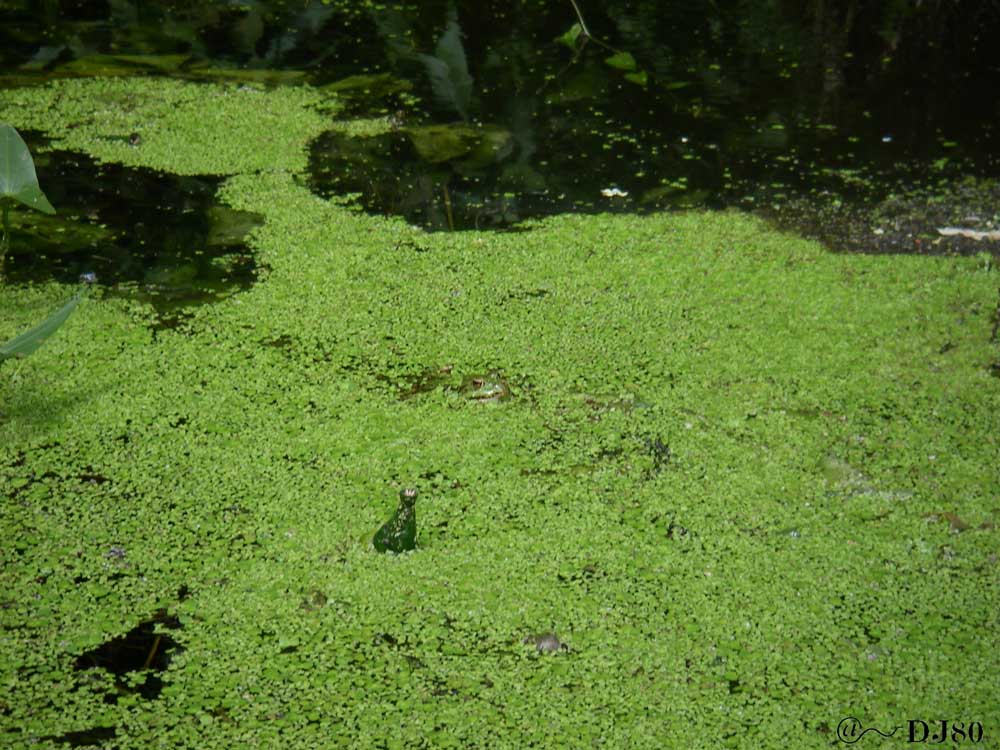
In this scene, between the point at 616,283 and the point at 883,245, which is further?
the point at 883,245

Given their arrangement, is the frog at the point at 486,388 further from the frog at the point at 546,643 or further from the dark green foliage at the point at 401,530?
the frog at the point at 546,643

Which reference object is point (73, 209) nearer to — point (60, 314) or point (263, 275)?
point (263, 275)

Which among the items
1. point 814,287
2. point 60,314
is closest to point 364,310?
point 60,314

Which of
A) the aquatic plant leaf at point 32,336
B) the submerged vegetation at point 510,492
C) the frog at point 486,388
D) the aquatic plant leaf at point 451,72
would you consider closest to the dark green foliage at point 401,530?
the submerged vegetation at point 510,492

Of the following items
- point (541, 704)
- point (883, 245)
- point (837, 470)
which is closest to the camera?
point (541, 704)

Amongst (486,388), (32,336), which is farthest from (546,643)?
(32,336)
